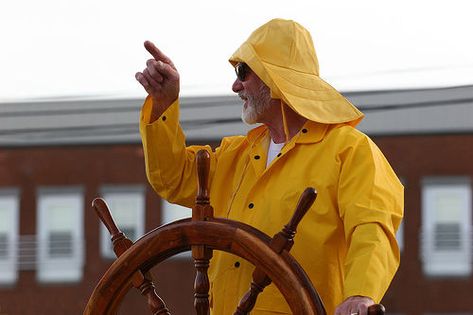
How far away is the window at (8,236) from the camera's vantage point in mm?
20750

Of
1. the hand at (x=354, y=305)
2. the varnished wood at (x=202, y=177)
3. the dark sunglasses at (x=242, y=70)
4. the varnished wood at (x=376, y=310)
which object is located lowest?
the varnished wood at (x=376, y=310)

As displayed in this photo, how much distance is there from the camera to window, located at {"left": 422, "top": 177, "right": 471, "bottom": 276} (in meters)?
19.9

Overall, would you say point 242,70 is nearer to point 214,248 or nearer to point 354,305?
point 214,248

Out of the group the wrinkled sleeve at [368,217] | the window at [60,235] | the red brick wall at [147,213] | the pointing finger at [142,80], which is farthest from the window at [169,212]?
the wrinkled sleeve at [368,217]

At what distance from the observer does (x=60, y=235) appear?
69.9 feet

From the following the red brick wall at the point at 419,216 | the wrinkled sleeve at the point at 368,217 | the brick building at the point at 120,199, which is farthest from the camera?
the red brick wall at the point at 419,216

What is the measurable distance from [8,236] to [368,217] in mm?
18856

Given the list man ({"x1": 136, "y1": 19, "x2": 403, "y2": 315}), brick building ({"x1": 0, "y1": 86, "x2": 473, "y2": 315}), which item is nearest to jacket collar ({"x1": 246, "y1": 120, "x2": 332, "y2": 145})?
man ({"x1": 136, "y1": 19, "x2": 403, "y2": 315})

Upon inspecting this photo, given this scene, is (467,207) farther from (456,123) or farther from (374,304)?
(374,304)

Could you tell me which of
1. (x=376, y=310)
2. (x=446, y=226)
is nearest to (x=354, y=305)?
(x=376, y=310)

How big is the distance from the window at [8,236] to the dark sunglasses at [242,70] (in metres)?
17.6

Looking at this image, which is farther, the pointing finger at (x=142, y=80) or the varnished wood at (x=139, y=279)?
the pointing finger at (x=142, y=80)

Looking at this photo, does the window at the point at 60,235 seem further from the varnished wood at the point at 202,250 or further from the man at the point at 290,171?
the varnished wood at the point at 202,250

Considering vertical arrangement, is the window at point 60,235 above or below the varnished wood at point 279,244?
above
